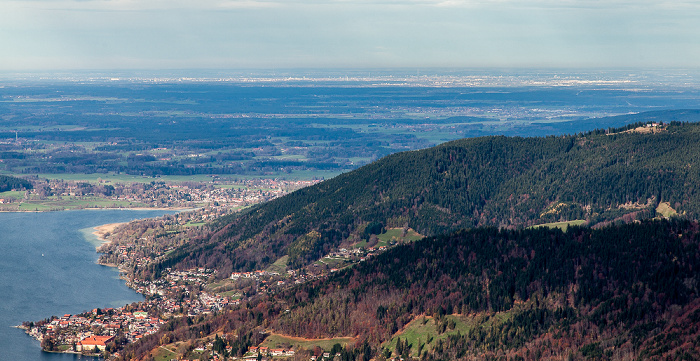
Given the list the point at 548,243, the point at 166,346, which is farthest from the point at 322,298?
the point at 548,243

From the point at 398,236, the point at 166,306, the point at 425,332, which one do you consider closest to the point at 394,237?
the point at 398,236

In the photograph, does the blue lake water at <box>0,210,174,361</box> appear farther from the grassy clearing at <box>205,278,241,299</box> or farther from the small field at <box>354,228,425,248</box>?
the small field at <box>354,228,425,248</box>

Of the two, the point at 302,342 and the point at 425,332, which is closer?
the point at 425,332

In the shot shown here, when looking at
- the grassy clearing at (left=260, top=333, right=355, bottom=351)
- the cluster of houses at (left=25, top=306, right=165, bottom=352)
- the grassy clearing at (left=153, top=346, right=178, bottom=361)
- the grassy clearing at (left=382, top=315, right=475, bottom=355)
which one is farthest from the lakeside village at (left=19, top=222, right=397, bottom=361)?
the grassy clearing at (left=382, top=315, right=475, bottom=355)

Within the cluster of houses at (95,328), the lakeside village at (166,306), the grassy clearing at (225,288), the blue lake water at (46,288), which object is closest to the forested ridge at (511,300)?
the lakeside village at (166,306)

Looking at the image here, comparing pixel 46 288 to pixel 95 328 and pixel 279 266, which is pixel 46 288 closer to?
pixel 95 328

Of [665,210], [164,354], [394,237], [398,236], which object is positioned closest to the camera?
[164,354]

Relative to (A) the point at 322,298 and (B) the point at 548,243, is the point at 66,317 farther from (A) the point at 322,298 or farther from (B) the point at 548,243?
(B) the point at 548,243
